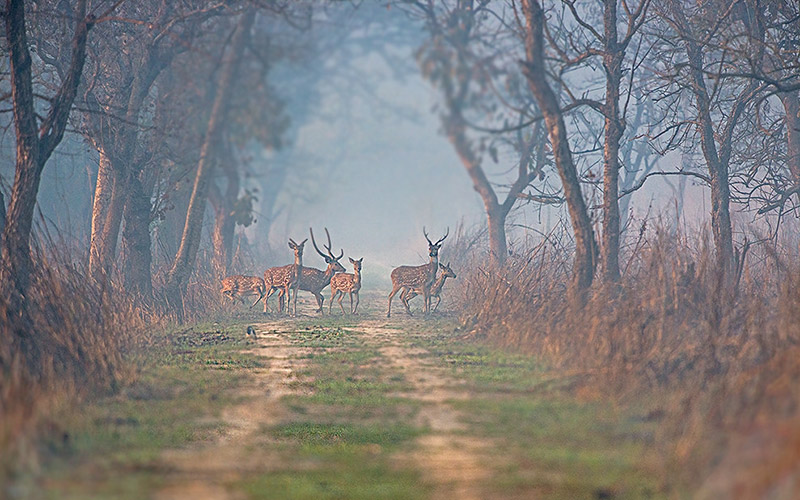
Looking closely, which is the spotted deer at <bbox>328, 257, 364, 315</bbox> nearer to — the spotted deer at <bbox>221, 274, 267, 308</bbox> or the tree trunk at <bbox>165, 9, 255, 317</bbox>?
the spotted deer at <bbox>221, 274, 267, 308</bbox>

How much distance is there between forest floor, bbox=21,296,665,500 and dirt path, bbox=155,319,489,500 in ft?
0.06

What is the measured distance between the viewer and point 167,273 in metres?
16.3

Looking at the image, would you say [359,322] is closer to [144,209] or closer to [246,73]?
[144,209]

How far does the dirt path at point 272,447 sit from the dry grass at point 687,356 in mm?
1330

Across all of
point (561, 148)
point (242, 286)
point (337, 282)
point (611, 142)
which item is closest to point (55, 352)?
point (561, 148)

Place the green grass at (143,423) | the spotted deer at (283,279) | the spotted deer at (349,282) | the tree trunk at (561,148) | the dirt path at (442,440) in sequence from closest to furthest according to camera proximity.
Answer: the green grass at (143,423) < the dirt path at (442,440) < the tree trunk at (561,148) < the spotted deer at (349,282) < the spotted deer at (283,279)

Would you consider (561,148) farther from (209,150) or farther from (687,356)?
(209,150)

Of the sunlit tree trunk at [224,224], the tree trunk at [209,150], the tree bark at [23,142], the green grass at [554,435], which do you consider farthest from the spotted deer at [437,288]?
the tree bark at [23,142]

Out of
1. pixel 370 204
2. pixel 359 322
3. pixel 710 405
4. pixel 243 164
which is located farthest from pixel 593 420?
pixel 370 204

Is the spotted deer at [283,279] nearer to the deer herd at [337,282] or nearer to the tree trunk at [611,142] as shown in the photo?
the deer herd at [337,282]

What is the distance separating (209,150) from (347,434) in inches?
468

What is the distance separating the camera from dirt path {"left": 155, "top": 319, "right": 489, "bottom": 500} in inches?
204

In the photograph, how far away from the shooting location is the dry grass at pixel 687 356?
436 cm

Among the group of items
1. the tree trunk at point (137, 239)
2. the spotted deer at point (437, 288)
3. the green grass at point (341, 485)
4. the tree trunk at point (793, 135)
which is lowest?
the green grass at point (341, 485)
